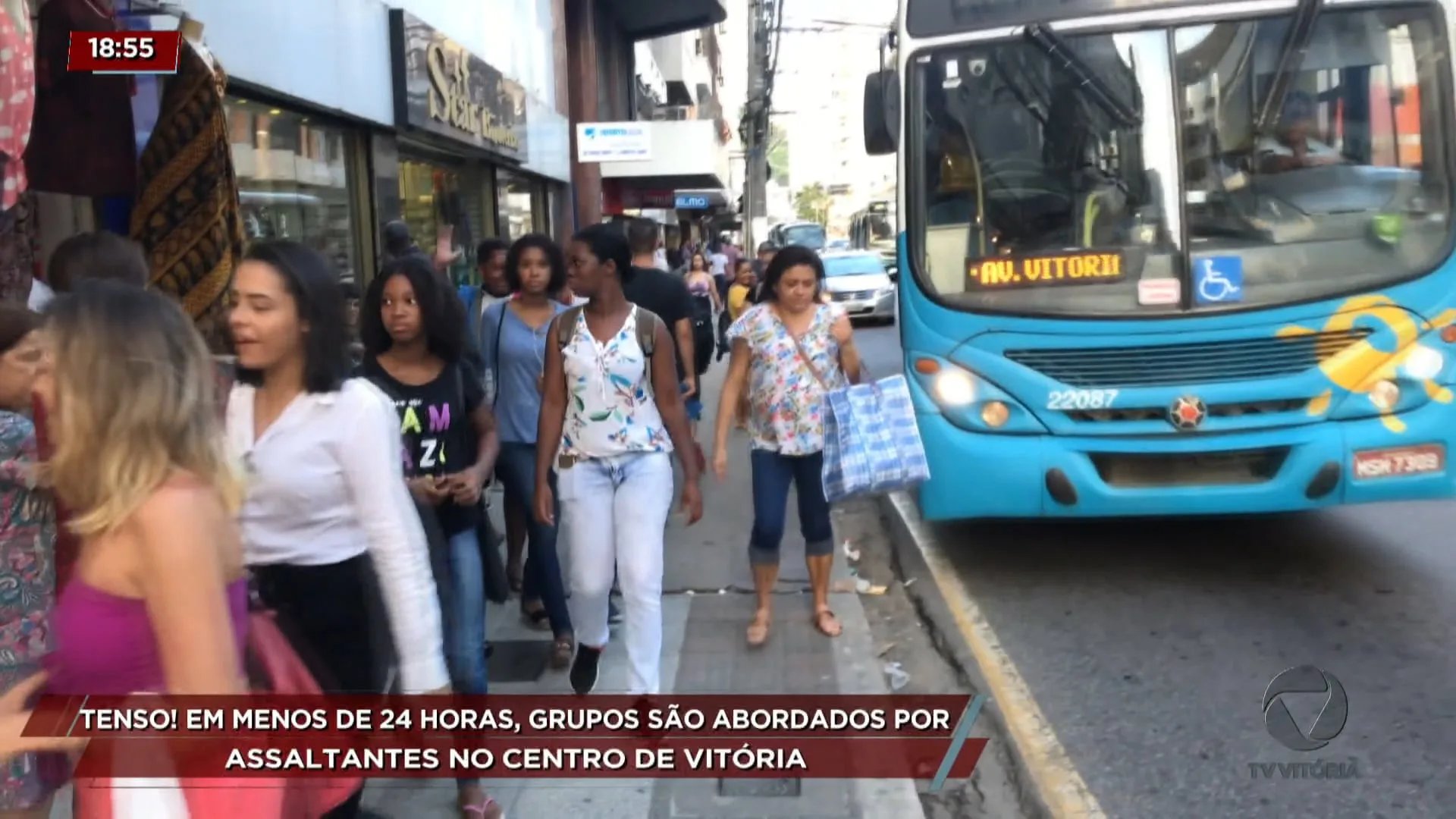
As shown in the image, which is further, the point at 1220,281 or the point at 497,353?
the point at 1220,281

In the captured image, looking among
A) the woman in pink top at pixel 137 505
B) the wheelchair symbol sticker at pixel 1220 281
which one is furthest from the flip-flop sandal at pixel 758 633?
the woman in pink top at pixel 137 505

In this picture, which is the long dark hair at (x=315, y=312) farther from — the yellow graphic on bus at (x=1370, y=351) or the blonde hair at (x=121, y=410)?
the yellow graphic on bus at (x=1370, y=351)

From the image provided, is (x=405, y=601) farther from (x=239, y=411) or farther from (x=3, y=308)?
(x=3, y=308)

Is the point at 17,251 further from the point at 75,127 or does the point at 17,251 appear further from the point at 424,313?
the point at 424,313

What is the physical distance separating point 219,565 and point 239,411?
2.72ft

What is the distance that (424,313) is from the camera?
3691 mm

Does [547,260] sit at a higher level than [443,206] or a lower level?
lower

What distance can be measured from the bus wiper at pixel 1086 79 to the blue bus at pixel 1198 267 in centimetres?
1

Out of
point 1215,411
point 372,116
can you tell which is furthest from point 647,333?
point 372,116

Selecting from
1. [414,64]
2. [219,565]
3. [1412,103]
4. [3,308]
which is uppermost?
[414,64]

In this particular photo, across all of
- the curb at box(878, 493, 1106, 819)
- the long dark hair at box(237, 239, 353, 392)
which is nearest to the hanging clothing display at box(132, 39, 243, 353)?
the long dark hair at box(237, 239, 353, 392)

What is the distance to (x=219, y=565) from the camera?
75.3 inches

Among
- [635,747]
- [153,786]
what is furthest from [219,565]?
[635,747]

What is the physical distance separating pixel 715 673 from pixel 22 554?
3.13m
